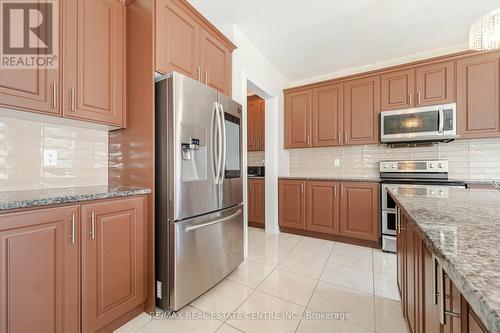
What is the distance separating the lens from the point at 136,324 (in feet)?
4.86

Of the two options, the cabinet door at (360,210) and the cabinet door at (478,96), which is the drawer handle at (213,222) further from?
the cabinet door at (478,96)

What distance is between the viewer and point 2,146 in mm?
1368

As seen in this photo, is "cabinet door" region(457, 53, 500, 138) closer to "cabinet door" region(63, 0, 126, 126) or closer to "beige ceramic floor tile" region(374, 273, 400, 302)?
"beige ceramic floor tile" region(374, 273, 400, 302)

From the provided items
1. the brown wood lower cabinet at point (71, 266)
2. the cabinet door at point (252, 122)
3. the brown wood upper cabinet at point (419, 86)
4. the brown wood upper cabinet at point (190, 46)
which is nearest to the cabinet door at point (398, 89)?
the brown wood upper cabinet at point (419, 86)

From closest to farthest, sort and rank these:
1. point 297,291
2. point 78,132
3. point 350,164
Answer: point 78,132 < point 297,291 < point 350,164

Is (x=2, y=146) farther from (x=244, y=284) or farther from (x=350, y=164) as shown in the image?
(x=350, y=164)

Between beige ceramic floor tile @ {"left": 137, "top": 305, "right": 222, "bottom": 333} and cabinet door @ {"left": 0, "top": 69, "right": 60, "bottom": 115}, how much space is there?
149 cm

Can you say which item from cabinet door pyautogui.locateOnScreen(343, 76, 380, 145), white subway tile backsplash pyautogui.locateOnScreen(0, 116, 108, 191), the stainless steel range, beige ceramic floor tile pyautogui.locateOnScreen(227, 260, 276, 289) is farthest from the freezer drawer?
cabinet door pyautogui.locateOnScreen(343, 76, 380, 145)

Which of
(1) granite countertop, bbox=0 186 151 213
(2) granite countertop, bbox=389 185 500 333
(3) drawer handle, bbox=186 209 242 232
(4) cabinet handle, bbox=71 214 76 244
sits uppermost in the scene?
(1) granite countertop, bbox=0 186 151 213

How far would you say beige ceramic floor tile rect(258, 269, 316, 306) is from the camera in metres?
1.79

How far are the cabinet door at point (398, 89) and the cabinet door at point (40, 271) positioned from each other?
3.49m

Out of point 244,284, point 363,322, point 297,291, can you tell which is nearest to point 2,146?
point 244,284

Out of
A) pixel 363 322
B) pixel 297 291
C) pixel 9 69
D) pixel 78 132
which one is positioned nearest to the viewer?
pixel 9 69

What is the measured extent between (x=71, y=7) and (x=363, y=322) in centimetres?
279
